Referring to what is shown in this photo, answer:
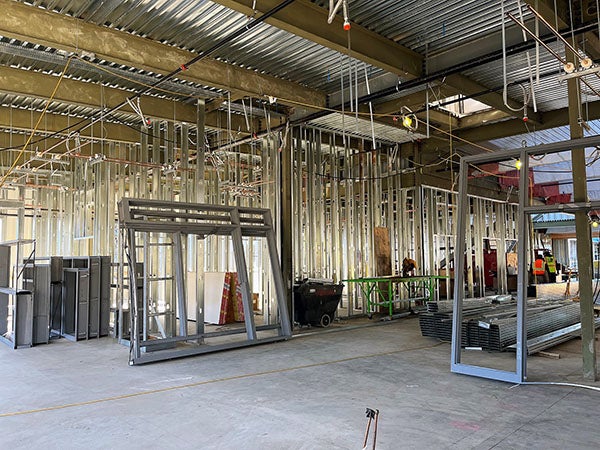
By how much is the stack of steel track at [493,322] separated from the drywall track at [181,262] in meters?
2.66

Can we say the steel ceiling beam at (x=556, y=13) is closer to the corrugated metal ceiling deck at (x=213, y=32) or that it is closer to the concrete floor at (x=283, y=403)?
the corrugated metal ceiling deck at (x=213, y=32)

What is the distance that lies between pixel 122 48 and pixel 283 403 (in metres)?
5.22

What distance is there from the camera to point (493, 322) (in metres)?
7.34

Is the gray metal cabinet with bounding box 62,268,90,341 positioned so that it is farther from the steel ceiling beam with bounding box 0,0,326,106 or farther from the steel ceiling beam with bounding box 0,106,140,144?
the steel ceiling beam with bounding box 0,0,326,106

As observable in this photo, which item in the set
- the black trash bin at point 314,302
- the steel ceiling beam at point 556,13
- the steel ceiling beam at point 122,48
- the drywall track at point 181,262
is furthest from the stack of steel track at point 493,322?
the steel ceiling beam at point 122,48

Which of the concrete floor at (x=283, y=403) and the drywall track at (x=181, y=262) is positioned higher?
the drywall track at (x=181, y=262)

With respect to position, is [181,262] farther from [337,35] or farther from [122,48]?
[337,35]

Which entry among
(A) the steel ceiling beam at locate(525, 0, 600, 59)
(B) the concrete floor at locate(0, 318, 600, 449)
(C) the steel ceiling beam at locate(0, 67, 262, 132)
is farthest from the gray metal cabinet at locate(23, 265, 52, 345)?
(A) the steel ceiling beam at locate(525, 0, 600, 59)

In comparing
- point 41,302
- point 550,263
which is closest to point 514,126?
point 41,302

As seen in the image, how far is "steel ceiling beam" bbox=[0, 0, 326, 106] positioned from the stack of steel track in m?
4.93

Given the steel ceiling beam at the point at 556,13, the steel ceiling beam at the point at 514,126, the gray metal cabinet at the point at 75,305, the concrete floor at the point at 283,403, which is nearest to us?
the concrete floor at the point at 283,403

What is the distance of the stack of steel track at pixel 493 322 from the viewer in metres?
7.25

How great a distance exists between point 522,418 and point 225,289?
7407mm

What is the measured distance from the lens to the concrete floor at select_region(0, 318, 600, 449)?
3.81m
